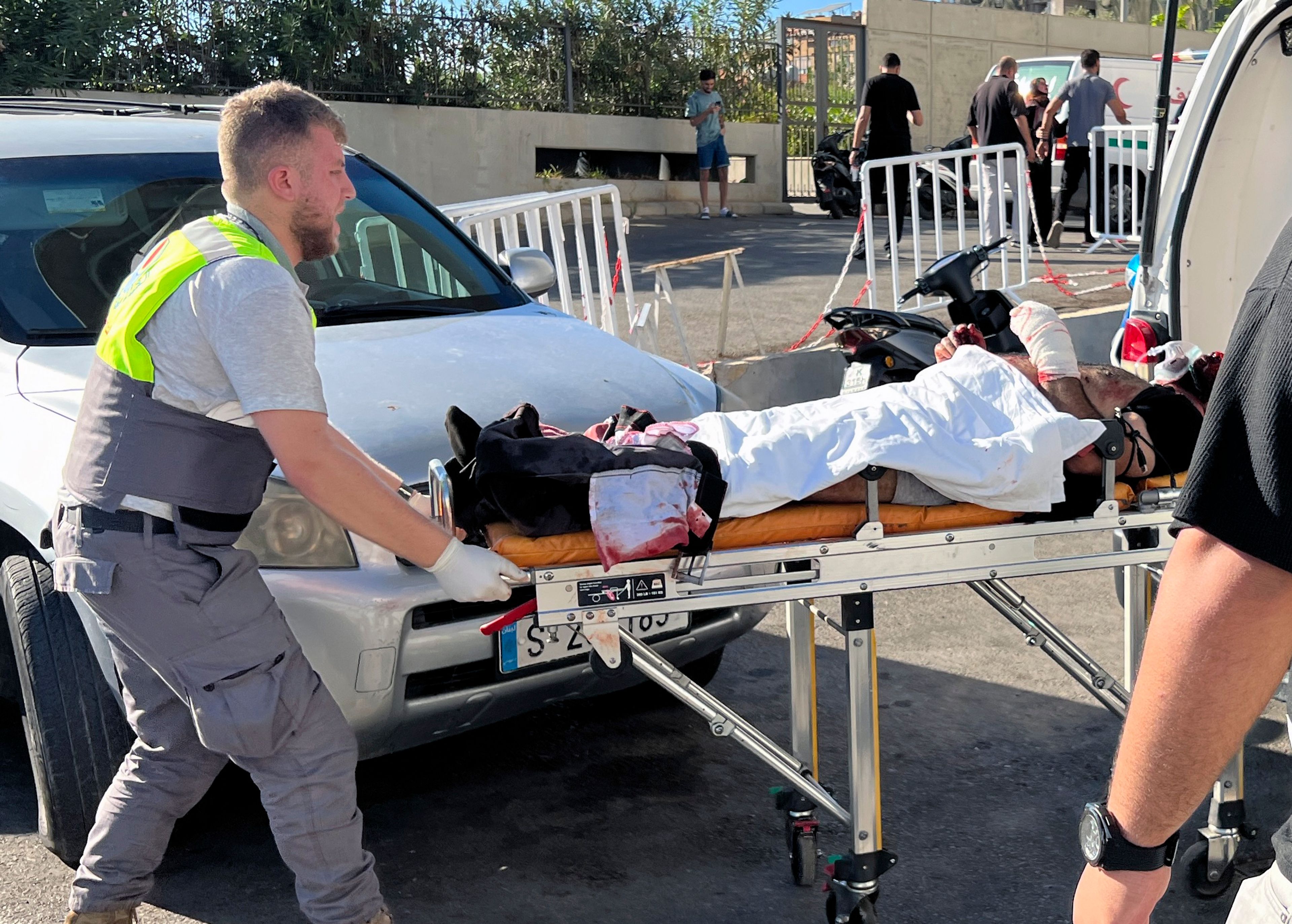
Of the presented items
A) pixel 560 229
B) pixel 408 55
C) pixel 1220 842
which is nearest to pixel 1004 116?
pixel 560 229

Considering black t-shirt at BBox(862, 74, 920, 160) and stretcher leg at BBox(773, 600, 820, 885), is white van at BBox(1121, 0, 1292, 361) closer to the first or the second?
stretcher leg at BBox(773, 600, 820, 885)

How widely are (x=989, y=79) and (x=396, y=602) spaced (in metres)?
10.8

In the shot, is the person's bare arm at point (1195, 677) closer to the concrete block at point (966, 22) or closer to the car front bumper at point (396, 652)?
the car front bumper at point (396, 652)

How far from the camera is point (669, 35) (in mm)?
19438

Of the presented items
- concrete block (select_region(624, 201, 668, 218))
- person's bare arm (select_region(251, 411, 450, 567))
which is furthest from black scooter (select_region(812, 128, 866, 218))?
person's bare arm (select_region(251, 411, 450, 567))

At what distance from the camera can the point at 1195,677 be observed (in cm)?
135

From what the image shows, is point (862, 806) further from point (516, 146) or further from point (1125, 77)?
point (516, 146)

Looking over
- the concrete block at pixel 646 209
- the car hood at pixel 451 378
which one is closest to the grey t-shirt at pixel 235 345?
the car hood at pixel 451 378

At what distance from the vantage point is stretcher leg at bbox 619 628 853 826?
2871 millimetres

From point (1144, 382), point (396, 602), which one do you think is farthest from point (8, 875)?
point (1144, 382)

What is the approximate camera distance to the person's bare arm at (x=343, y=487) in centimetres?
249

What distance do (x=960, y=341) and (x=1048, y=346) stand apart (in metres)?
0.24

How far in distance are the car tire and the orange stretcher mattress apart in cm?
113

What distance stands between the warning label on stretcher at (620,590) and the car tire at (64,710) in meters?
1.23
